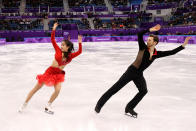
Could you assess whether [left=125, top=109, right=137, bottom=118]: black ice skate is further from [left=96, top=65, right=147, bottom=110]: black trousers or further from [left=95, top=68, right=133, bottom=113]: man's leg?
[left=95, top=68, right=133, bottom=113]: man's leg

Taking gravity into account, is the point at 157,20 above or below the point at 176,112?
above

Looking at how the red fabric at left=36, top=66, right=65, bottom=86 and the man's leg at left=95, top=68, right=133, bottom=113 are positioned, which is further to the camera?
the red fabric at left=36, top=66, right=65, bottom=86

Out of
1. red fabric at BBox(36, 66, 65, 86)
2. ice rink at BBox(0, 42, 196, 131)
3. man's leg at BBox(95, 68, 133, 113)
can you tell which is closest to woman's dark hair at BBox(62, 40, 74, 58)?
red fabric at BBox(36, 66, 65, 86)

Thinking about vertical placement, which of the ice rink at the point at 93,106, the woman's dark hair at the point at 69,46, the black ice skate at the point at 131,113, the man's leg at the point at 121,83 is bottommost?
the ice rink at the point at 93,106

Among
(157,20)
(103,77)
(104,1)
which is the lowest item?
(103,77)

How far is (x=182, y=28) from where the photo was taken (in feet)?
84.4

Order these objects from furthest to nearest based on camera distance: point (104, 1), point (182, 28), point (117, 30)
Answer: point (104, 1) < point (117, 30) < point (182, 28)

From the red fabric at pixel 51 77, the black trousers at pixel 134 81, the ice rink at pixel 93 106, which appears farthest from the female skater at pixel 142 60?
the red fabric at pixel 51 77

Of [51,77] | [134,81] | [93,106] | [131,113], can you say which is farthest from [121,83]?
[51,77]

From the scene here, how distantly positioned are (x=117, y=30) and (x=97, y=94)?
2636 cm

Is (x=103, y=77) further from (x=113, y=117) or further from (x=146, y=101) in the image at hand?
(x=113, y=117)

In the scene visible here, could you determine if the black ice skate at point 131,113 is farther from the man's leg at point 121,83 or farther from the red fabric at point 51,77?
the red fabric at point 51,77

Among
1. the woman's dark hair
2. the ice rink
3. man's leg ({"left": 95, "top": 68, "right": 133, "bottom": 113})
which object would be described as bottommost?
the ice rink

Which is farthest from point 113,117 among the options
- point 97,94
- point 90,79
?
point 90,79
